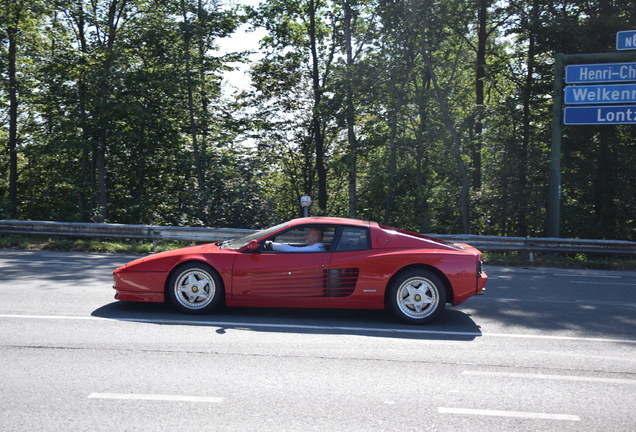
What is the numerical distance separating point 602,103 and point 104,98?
18835 mm

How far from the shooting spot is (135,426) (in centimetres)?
367

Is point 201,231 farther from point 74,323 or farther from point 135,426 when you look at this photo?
point 135,426

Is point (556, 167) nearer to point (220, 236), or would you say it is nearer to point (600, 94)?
point (600, 94)

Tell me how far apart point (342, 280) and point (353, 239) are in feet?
1.86

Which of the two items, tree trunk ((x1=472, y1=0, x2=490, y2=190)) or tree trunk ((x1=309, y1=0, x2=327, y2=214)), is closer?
tree trunk ((x1=472, y1=0, x2=490, y2=190))

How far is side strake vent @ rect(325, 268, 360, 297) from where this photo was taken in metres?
6.80

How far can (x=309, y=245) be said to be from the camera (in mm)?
7199

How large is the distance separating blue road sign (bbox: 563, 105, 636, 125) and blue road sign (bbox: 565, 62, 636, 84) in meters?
0.71

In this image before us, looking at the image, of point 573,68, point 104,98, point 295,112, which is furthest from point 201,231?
point 295,112

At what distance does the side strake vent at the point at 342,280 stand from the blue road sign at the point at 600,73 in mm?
11143

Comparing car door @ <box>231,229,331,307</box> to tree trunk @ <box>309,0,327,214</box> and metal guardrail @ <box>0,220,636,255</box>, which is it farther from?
tree trunk @ <box>309,0,327,214</box>

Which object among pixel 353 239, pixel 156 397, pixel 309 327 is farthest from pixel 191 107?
pixel 156 397

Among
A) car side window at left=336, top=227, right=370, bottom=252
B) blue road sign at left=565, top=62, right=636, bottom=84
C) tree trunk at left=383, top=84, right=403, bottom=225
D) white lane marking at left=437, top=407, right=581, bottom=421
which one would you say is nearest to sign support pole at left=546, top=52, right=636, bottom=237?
blue road sign at left=565, top=62, right=636, bottom=84


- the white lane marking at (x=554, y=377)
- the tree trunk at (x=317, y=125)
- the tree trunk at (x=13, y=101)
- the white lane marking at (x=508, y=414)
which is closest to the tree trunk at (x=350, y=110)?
the tree trunk at (x=317, y=125)
